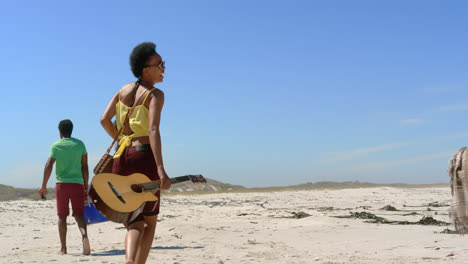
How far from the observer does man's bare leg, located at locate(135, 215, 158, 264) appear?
14.1 ft

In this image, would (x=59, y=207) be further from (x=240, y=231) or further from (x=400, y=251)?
(x=400, y=251)

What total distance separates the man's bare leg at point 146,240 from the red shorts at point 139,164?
0.26ft

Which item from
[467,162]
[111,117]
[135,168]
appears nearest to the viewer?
[467,162]

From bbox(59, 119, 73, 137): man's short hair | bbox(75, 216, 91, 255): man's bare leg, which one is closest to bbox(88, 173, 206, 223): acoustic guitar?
bbox(75, 216, 91, 255): man's bare leg

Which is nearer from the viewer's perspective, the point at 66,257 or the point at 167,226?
the point at 66,257

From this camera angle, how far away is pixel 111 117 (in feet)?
15.2

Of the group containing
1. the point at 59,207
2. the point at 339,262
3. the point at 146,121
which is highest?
the point at 146,121

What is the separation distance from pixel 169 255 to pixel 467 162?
4.65 meters

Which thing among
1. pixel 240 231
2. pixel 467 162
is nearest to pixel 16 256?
pixel 240 231

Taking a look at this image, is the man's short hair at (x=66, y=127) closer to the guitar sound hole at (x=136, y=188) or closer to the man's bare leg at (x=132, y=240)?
the guitar sound hole at (x=136, y=188)

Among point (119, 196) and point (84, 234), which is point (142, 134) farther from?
point (84, 234)

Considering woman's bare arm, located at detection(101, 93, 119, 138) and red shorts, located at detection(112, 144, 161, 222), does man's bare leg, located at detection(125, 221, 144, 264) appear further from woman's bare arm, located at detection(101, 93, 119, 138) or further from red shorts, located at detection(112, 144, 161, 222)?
woman's bare arm, located at detection(101, 93, 119, 138)

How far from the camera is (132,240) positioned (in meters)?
4.12

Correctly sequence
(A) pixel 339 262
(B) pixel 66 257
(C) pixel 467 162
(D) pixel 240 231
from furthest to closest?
(D) pixel 240 231 → (B) pixel 66 257 → (A) pixel 339 262 → (C) pixel 467 162
